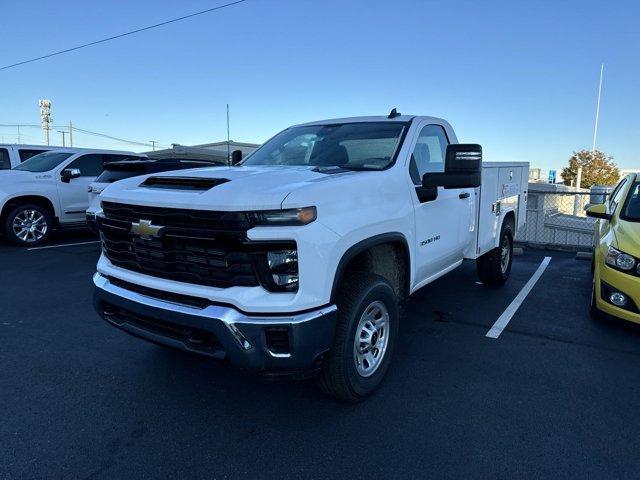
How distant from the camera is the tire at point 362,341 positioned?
278 cm

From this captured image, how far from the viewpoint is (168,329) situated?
108 inches

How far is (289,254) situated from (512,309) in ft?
12.4

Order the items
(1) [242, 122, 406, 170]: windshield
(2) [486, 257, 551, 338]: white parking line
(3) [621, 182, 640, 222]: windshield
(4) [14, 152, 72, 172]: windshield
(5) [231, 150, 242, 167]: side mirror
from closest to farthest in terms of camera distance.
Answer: (1) [242, 122, 406, 170]: windshield, (2) [486, 257, 551, 338]: white parking line, (3) [621, 182, 640, 222]: windshield, (5) [231, 150, 242, 167]: side mirror, (4) [14, 152, 72, 172]: windshield

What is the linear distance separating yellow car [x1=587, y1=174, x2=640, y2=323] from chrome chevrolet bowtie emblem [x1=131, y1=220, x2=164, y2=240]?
13.6 ft

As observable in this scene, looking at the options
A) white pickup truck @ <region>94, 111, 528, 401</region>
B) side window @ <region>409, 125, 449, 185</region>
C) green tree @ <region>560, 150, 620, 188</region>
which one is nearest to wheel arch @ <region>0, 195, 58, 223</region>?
white pickup truck @ <region>94, 111, 528, 401</region>

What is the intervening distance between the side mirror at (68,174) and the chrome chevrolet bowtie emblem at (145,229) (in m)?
7.12

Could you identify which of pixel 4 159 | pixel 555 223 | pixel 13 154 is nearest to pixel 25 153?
pixel 13 154

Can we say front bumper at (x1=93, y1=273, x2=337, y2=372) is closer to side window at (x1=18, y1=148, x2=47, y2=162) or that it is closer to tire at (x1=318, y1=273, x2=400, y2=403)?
tire at (x1=318, y1=273, x2=400, y2=403)

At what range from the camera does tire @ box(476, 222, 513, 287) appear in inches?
232

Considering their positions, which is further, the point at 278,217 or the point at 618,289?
the point at 618,289

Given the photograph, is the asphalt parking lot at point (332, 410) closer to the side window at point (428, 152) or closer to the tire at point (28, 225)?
the side window at point (428, 152)

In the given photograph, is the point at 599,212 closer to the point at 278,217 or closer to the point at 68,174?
the point at 278,217

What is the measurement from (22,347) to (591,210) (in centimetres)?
612

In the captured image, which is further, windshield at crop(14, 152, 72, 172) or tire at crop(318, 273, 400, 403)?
windshield at crop(14, 152, 72, 172)
